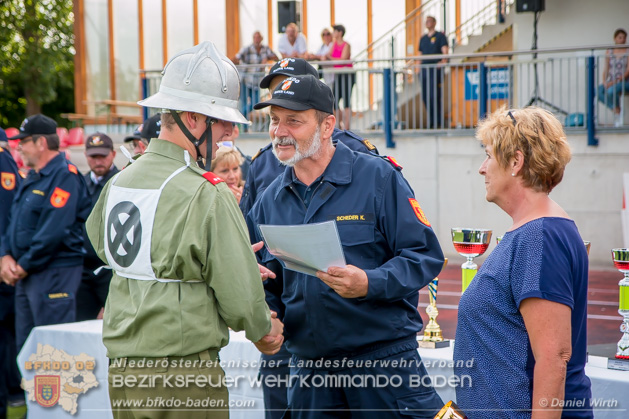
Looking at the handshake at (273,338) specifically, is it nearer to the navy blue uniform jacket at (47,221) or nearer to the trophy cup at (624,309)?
the trophy cup at (624,309)

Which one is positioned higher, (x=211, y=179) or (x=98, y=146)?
(x=98, y=146)

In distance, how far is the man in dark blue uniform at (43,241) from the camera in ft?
19.7

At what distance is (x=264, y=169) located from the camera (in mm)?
4398

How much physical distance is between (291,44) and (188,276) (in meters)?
13.2

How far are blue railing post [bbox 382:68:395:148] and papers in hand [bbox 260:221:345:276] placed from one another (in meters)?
10.2

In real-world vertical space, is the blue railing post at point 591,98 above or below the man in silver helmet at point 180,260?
above

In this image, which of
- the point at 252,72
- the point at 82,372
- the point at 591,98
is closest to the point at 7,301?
the point at 82,372

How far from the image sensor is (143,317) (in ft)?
8.84

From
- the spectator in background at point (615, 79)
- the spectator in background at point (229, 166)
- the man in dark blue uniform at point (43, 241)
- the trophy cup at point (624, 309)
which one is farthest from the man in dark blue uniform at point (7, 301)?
the spectator in background at point (615, 79)

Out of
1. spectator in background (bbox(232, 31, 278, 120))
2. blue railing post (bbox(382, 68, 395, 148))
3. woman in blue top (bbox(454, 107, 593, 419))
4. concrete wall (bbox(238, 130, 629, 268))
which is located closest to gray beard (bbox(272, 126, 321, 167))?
woman in blue top (bbox(454, 107, 593, 419))

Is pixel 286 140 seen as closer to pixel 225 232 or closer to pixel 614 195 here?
pixel 225 232

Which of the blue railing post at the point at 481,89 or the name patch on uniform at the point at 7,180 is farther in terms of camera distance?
the blue railing post at the point at 481,89

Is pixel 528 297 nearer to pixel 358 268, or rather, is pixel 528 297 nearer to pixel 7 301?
pixel 358 268

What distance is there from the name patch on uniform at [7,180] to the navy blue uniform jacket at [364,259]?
437 cm
